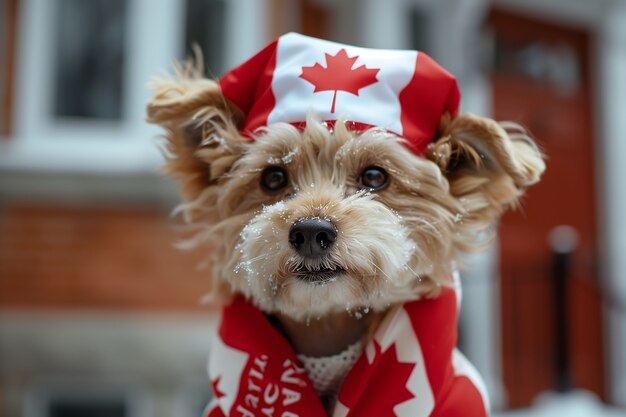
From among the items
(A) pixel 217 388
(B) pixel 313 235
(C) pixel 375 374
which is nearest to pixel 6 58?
(A) pixel 217 388

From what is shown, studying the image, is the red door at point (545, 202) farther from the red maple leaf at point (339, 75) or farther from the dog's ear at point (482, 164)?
the red maple leaf at point (339, 75)

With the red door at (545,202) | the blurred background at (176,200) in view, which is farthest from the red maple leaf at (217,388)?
the red door at (545,202)

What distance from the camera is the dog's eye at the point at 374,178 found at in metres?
1.80

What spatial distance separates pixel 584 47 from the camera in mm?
6082

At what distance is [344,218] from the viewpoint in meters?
Answer: 1.65

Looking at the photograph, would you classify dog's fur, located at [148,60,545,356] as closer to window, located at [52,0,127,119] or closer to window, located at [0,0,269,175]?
window, located at [0,0,269,175]

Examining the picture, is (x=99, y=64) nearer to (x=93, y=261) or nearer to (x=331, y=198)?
(x=93, y=261)

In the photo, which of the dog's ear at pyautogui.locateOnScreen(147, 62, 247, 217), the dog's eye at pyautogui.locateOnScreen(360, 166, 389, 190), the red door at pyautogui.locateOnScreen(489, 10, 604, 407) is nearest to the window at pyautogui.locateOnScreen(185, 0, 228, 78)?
the red door at pyautogui.locateOnScreen(489, 10, 604, 407)

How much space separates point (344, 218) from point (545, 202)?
177 inches

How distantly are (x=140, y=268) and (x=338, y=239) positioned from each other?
328 cm

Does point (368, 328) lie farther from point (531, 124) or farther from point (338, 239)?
point (531, 124)

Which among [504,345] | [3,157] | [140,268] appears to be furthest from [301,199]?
[504,345]

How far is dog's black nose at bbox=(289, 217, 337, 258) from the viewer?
1.61 m

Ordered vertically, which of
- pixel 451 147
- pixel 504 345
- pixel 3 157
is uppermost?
pixel 451 147
